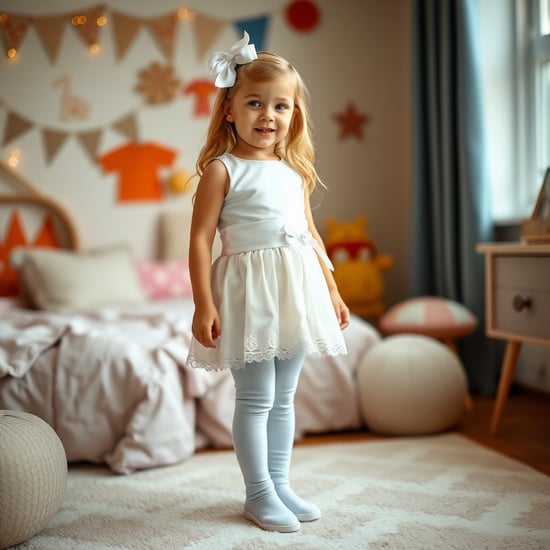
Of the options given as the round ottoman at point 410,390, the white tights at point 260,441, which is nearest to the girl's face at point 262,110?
the white tights at point 260,441

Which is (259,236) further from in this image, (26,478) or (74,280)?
(74,280)

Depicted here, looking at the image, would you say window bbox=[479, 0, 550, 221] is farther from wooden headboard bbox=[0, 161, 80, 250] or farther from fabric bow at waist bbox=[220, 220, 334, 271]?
wooden headboard bbox=[0, 161, 80, 250]

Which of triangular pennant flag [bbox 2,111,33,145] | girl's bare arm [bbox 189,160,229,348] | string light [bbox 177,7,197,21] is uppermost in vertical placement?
string light [bbox 177,7,197,21]

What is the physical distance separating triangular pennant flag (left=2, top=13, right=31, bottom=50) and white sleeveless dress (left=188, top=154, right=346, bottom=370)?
2.32 m

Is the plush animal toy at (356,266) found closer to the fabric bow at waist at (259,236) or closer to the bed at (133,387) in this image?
the bed at (133,387)

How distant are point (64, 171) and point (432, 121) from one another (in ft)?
5.78

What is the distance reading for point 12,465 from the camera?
53.9 inches

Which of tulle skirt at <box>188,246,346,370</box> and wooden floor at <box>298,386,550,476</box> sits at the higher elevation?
tulle skirt at <box>188,246,346,370</box>

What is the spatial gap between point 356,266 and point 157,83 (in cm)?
134

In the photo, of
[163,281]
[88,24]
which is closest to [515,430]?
[163,281]

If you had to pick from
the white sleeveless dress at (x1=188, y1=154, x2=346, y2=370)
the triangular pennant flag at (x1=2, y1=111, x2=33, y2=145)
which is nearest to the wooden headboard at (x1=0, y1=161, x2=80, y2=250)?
the triangular pennant flag at (x1=2, y1=111, x2=33, y2=145)

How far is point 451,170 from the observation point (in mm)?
3029

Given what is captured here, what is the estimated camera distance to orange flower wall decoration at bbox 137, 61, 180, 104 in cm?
350

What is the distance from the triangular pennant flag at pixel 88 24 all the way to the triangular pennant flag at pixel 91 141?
0.43 m
